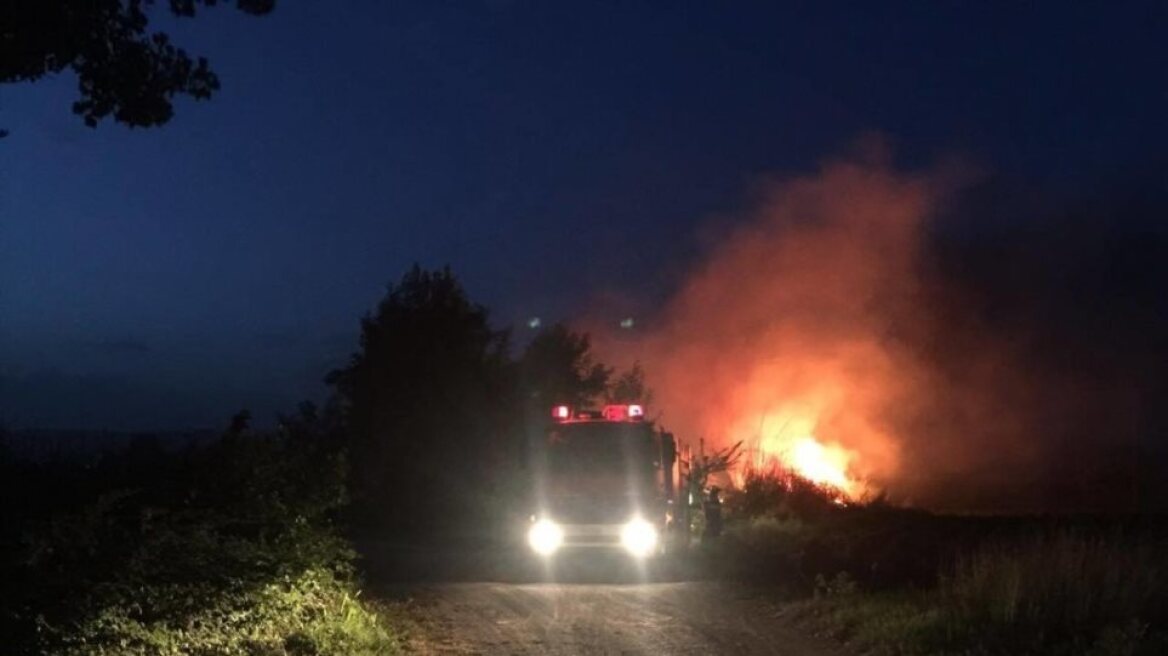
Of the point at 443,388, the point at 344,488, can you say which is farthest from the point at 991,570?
the point at 443,388

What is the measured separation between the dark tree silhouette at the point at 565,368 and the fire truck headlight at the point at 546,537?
19276 millimetres

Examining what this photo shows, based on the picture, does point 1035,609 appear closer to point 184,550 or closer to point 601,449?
point 184,550

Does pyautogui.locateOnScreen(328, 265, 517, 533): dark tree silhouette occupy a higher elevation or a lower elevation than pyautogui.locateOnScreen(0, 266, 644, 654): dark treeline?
higher

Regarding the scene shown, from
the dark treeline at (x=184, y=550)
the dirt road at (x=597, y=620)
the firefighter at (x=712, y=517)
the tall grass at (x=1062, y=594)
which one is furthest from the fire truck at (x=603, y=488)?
the tall grass at (x=1062, y=594)

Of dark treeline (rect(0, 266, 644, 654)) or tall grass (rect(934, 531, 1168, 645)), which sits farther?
tall grass (rect(934, 531, 1168, 645))

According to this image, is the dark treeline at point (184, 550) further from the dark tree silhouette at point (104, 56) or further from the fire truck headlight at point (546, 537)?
the fire truck headlight at point (546, 537)

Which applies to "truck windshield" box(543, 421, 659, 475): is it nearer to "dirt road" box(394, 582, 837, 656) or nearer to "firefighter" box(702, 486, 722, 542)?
"dirt road" box(394, 582, 837, 656)

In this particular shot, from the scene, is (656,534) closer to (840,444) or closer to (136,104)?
(136,104)

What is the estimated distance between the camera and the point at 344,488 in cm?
1483

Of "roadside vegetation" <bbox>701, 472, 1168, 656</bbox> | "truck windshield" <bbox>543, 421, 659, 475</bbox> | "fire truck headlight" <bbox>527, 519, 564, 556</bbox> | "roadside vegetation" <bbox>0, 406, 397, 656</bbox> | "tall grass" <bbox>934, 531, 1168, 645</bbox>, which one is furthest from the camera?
"truck windshield" <bbox>543, 421, 659, 475</bbox>

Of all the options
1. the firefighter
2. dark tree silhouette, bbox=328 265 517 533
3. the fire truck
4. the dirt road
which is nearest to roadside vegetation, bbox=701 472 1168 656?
the dirt road

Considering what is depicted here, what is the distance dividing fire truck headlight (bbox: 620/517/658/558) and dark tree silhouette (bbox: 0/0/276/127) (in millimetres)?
12384

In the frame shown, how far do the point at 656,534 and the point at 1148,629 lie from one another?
36.6 feet

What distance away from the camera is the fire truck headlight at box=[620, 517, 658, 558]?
74.0 ft
